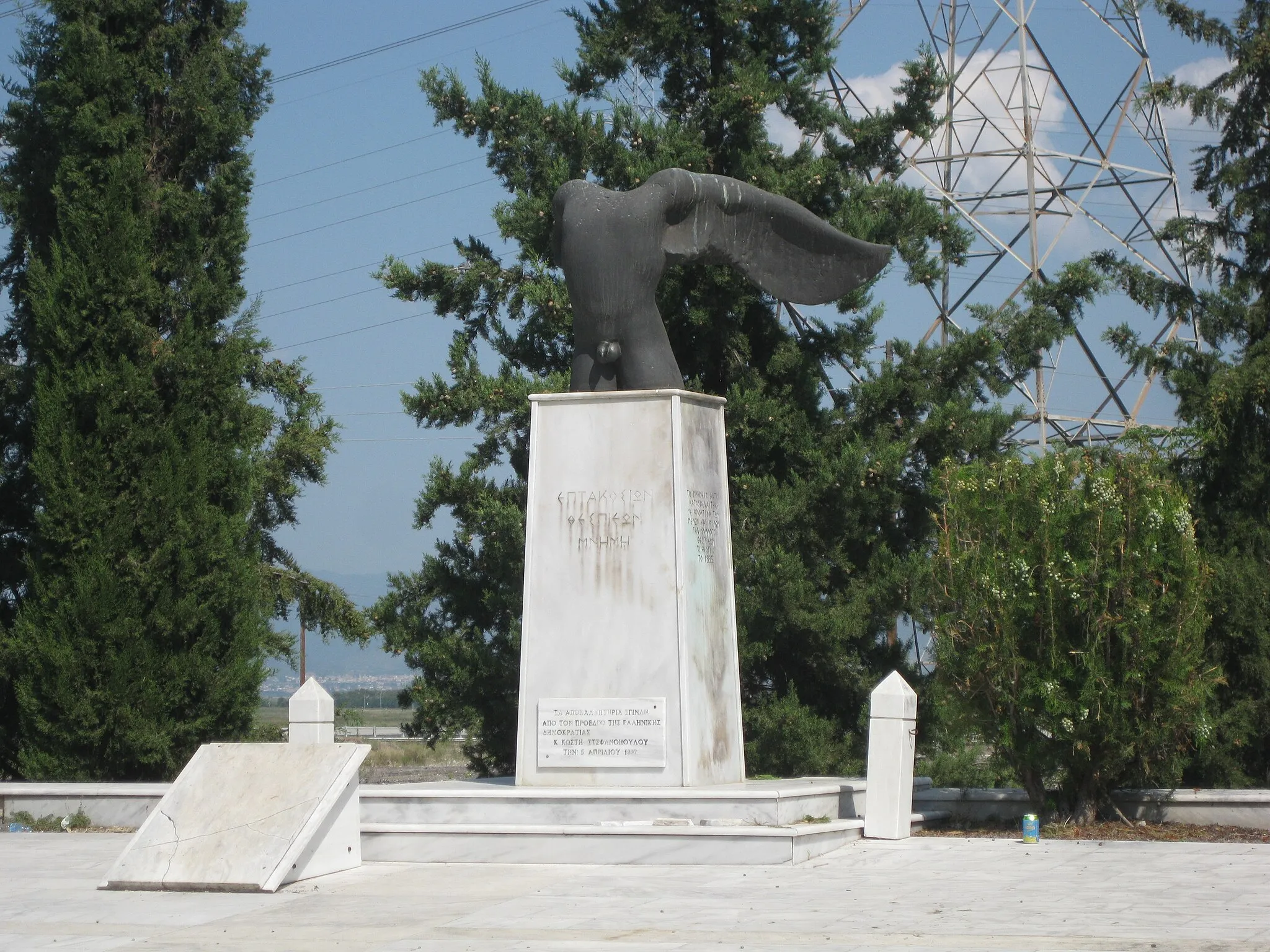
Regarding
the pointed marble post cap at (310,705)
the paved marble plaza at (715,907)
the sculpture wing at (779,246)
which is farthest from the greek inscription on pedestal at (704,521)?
the pointed marble post cap at (310,705)

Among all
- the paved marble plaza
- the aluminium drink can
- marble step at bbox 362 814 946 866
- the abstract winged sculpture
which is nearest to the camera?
the paved marble plaza

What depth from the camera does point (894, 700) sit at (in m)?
10.9

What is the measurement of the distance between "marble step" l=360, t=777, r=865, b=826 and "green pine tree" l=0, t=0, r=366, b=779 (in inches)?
180

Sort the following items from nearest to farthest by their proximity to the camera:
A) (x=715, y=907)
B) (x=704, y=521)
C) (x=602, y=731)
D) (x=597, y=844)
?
(x=715, y=907)
(x=597, y=844)
(x=602, y=731)
(x=704, y=521)

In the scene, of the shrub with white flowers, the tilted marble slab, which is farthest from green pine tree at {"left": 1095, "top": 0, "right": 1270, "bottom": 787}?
the tilted marble slab

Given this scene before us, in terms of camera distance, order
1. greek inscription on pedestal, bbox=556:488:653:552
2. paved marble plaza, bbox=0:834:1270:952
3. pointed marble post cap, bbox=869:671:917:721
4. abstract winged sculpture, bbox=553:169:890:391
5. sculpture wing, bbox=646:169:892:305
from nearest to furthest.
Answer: paved marble plaza, bbox=0:834:1270:952 < pointed marble post cap, bbox=869:671:917:721 < greek inscription on pedestal, bbox=556:488:653:552 < abstract winged sculpture, bbox=553:169:890:391 < sculpture wing, bbox=646:169:892:305

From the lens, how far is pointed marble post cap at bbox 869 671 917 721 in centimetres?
1084

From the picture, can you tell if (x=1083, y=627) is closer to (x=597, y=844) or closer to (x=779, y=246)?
(x=597, y=844)

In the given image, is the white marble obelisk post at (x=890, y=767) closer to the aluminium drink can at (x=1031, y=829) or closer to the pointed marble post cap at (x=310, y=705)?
the aluminium drink can at (x=1031, y=829)

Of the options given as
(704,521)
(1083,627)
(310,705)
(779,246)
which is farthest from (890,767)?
(310,705)

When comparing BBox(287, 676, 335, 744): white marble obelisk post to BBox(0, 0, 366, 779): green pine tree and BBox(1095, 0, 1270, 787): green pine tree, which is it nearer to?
BBox(0, 0, 366, 779): green pine tree

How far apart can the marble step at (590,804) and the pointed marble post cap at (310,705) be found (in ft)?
8.44

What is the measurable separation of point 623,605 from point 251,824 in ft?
11.0

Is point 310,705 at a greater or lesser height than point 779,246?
lesser
